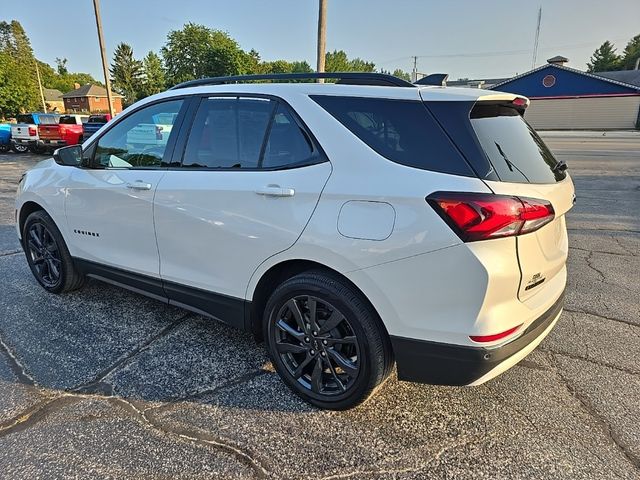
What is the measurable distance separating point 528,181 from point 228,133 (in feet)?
5.88

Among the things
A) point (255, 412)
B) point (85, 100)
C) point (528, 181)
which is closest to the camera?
point (528, 181)

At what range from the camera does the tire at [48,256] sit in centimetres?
392

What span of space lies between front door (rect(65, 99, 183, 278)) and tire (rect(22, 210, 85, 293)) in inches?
11.7

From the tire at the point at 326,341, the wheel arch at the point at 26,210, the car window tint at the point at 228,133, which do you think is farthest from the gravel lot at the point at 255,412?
the car window tint at the point at 228,133

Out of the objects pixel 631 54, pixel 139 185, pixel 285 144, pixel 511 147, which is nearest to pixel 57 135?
pixel 139 185

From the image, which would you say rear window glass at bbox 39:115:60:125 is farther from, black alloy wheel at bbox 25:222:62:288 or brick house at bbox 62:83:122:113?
brick house at bbox 62:83:122:113

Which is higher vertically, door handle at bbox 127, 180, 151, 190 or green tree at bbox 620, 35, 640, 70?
green tree at bbox 620, 35, 640, 70

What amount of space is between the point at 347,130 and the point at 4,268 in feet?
14.9

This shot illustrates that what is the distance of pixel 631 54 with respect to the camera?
236 ft

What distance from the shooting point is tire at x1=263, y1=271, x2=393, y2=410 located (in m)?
2.26

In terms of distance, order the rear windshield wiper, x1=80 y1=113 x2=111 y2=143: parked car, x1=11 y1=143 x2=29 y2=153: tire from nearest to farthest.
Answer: the rear windshield wiper < x1=80 y1=113 x2=111 y2=143: parked car < x1=11 y1=143 x2=29 y2=153: tire

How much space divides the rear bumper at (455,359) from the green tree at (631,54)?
8743cm

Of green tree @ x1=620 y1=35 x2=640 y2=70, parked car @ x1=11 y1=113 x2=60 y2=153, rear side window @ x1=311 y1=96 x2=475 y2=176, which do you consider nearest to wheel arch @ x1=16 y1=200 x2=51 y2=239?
rear side window @ x1=311 y1=96 x2=475 y2=176

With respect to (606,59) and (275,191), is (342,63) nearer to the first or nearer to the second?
(606,59)
